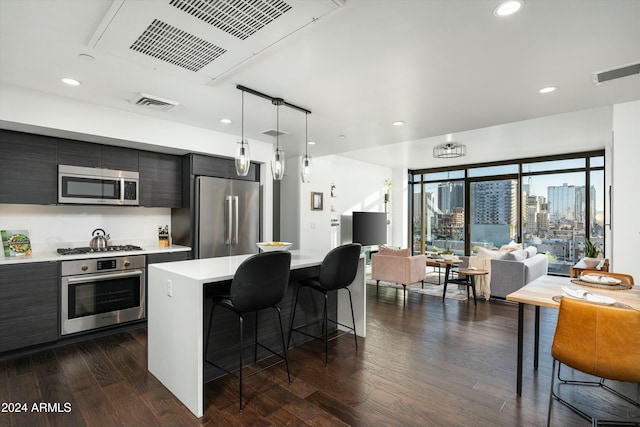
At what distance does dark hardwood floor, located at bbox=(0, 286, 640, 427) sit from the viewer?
2.13 m

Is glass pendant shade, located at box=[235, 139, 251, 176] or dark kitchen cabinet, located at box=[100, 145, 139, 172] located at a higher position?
dark kitchen cabinet, located at box=[100, 145, 139, 172]

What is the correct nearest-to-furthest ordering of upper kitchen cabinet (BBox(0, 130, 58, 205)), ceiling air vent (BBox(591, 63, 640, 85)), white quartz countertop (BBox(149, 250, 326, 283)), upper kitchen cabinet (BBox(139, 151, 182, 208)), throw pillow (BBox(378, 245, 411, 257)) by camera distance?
1. white quartz countertop (BBox(149, 250, 326, 283))
2. ceiling air vent (BBox(591, 63, 640, 85))
3. upper kitchen cabinet (BBox(0, 130, 58, 205))
4. upper kitchen cabinet (BBox(139, 151, 182, 208))
5. throw pillow (BBox(378, 245, 411, 257))

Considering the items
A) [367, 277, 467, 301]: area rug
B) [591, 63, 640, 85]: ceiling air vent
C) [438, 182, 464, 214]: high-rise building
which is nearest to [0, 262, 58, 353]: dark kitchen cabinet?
[367, 277, 467, 301]: area rug

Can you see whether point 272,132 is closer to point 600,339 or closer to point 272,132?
point 272,132

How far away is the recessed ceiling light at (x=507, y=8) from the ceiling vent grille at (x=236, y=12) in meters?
1.11

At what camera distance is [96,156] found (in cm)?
376

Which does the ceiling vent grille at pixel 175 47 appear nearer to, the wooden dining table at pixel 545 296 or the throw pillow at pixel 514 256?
the wooden dining table at pixel 545 296

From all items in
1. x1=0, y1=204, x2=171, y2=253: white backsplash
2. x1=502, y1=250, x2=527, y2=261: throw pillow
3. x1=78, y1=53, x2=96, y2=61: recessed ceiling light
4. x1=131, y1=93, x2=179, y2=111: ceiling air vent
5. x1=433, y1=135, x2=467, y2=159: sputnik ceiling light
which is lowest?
x1=502, y1=250, x2=527, y2=261: throw pillow

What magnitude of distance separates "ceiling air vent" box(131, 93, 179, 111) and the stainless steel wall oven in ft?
5.48

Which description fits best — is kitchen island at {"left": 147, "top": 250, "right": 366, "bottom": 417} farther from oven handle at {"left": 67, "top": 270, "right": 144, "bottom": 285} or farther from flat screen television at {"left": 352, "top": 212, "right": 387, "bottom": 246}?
flat screen television at {"left": 352, "top": 212, "right": 387, "bottom": 246}

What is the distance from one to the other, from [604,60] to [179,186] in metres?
4.50

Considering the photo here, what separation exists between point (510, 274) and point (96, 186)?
18.9ft

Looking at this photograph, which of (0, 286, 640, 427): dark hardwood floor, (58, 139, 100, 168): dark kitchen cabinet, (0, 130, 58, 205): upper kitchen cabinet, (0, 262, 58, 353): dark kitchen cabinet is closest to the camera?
(0, 286, 640, 427): dark hardwood floor

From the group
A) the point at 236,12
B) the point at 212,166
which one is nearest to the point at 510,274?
the point at 212,166
